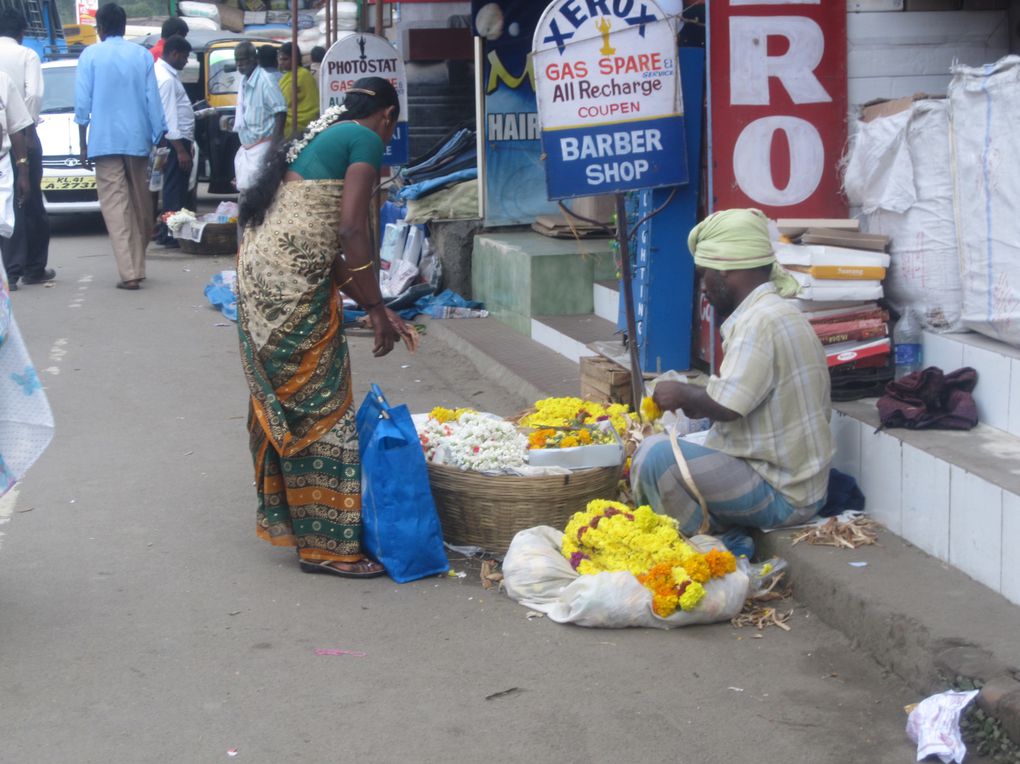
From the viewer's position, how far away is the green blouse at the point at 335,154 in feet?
14.6

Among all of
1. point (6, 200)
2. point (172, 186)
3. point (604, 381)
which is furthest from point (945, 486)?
point (172, 186)

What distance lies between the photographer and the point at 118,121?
10.2m

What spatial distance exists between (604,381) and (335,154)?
2.09 m

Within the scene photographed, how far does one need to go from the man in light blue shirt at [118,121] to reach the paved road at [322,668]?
16.9ft

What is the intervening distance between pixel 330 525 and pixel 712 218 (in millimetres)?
1701

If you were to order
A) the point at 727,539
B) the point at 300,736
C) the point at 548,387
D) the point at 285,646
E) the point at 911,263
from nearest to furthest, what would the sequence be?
the point at 300,736 < the point at 285,646 < the point at 727,539 < the point at 911,263 < the point at 548,387

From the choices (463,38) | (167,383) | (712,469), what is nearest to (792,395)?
(712,469)

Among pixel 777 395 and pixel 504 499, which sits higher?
pixel 777 395

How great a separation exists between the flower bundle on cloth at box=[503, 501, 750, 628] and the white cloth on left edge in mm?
1603

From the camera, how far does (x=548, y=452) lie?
4793mm

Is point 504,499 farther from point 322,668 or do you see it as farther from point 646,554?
point 322,668

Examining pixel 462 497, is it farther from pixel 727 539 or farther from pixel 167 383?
pixel 167 383

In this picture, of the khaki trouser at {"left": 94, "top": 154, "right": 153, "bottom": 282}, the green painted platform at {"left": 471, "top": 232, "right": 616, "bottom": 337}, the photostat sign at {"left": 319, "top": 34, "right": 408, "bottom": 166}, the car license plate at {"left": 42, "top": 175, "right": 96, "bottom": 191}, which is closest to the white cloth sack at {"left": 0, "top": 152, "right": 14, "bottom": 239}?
the khaki trouser at {"left": 94, "top": 154, "right": 153, "bottom": 282}

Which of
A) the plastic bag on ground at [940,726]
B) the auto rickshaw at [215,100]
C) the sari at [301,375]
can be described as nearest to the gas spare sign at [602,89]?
the sari at [301,375]
